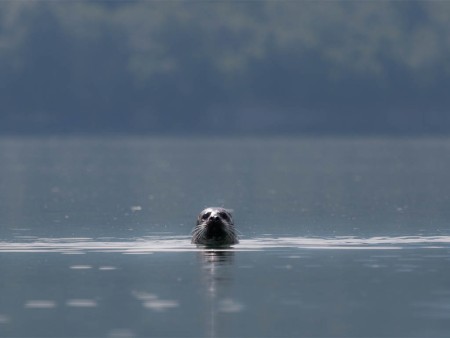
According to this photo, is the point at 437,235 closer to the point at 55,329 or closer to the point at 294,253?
the point at 294,253

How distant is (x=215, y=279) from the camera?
3150 centimetres

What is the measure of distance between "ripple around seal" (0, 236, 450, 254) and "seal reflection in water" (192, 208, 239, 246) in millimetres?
275

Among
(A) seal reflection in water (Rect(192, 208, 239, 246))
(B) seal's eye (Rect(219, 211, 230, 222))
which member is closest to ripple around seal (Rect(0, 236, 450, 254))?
(A) seal reflection in water (Rect(192, 208, 239, 246))

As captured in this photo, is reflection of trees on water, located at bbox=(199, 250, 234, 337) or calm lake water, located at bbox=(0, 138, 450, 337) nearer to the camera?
calm lake water, located at bbox=(0, 138, 450, 337)

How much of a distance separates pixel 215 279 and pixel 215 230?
6596 millimetres

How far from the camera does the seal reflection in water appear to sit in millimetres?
38000

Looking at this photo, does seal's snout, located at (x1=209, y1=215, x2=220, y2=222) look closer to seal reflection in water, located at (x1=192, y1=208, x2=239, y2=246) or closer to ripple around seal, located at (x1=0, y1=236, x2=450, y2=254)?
seal reflection in water, located at (x1=192, y1=208, x2=239, y2=246)

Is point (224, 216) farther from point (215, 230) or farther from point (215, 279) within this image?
point (215, 279)

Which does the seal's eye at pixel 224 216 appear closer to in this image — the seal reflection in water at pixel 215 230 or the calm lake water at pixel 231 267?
the seal reflection in water at pixel 215 230

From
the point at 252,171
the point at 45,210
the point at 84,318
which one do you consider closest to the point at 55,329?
the point at 84,318

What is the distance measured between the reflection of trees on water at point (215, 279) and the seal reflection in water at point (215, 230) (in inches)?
47.9

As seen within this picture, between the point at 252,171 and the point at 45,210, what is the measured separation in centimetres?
4267

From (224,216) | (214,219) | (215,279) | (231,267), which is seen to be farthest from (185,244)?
(215,279)

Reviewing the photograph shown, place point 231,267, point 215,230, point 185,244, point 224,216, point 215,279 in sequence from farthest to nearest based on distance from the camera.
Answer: point 185,244
point 224,216
point 215,230
point 231,267
point 215,279
